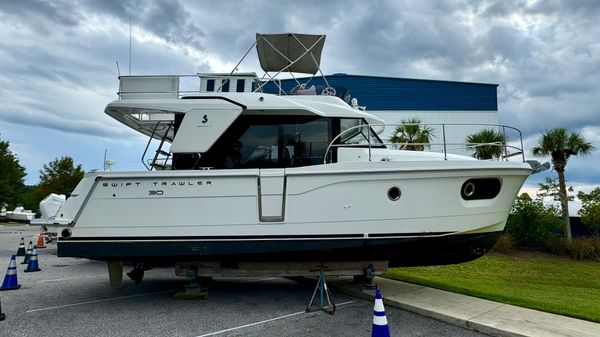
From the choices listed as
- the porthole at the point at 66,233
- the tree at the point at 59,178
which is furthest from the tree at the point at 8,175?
the porthole at the point at 66,233

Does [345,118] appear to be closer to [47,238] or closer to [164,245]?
[164,245]

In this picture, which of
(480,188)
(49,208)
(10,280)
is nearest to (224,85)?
(480,188)

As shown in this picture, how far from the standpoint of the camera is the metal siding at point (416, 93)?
81.4ft

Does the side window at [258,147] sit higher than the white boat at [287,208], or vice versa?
the side window at [258,147]

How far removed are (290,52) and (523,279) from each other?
28.0 ft

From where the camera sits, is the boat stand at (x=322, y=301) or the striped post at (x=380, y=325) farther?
the boat stand at (x=322, y=301)

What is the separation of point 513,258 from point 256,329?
12.0m

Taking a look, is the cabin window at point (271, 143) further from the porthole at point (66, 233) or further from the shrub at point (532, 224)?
the shrub at point (532, 224)

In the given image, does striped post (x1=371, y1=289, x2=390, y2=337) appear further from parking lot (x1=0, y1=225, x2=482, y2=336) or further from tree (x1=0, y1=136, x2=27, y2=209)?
tree (x1=0, y1=136, x2=27, y2=209)

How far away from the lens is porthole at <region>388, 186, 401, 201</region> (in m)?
5.09

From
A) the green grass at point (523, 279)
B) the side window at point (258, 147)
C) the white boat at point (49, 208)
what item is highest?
the side window at point (258, 147)

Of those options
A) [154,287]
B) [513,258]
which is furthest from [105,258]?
[513,258]

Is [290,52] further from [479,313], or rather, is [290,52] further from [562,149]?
[562,149]

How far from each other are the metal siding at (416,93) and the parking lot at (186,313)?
19.6m
